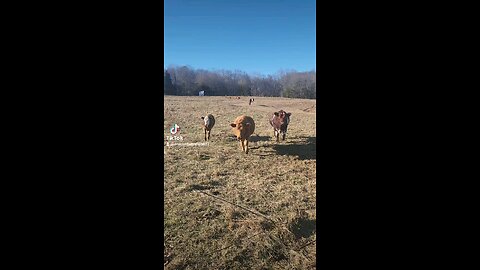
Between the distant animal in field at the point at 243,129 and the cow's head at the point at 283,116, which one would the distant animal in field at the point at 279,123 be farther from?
the distant animal in field at the point at 243,129

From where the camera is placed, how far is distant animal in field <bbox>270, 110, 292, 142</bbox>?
1.91 metres

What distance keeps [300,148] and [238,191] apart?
0.50 m

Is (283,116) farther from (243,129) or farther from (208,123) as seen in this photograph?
(208,123)

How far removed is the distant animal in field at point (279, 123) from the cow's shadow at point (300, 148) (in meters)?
0.08

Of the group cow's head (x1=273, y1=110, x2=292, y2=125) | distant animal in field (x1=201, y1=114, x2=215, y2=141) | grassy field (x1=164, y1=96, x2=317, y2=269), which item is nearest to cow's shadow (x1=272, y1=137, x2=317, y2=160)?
grassy field (x1=164, y1=96, x2=317, y2=269)

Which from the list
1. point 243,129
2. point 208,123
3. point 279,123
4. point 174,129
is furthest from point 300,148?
point 174,129

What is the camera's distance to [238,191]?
5.27ft

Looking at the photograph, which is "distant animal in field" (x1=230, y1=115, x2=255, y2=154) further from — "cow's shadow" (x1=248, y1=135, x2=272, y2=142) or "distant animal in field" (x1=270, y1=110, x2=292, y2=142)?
"distant animal in field" (x1=270, y1=110, x2=292, y2=142)

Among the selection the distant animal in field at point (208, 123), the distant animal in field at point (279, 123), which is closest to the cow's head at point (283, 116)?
the distant animal in field at point (279, 123)
